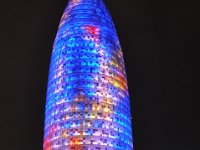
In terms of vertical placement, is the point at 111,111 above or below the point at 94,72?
below

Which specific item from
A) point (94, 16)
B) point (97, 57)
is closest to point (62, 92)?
point (97, 57)

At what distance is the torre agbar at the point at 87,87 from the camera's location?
3287 inches

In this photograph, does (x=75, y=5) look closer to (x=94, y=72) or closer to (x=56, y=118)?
(x=94, y=72)

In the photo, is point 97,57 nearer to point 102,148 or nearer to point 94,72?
point 94,72

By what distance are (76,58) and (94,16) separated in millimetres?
12993

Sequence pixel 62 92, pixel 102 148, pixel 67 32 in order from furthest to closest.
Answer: pixel 67 32
pixel 62 92
pixel 102 148

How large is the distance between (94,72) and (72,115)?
10998 millimetres

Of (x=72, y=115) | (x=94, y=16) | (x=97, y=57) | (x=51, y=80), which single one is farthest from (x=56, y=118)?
(x=94, y=16)

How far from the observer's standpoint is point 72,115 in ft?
278

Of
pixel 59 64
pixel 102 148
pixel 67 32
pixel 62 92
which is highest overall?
pixel 67 32

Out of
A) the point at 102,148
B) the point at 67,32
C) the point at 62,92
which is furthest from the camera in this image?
the point at 67,32

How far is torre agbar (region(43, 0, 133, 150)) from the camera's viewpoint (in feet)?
274

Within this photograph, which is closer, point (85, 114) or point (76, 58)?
point (85, 114)

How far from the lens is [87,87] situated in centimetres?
8694
